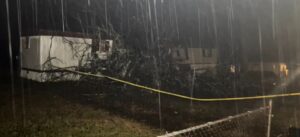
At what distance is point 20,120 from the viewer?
774 cm

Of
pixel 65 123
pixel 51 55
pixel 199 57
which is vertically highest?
pixel 51 55

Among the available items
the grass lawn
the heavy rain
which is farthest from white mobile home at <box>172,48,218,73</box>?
the grass lawn

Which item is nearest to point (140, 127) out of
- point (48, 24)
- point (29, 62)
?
point (29, 62)

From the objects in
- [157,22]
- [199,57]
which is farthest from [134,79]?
[199,57]

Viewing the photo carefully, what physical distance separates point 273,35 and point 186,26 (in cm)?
1541

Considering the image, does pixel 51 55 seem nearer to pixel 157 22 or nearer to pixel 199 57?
pixel 157 22

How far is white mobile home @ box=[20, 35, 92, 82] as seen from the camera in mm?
15000

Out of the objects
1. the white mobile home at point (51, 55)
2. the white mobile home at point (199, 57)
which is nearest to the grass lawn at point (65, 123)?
the white mobile home at point (51, 55)

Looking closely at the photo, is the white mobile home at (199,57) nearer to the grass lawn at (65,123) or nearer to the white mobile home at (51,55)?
the white mobile home at (51,55)

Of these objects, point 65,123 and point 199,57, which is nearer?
point 65,123

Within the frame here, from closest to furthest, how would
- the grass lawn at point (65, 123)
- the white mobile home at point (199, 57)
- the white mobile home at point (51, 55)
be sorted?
1. the grass lawn at point (65, 123)
2. the white mobile home at point (51, 55)
3. the white mobile home at point (199, 57)

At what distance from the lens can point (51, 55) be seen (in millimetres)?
15258

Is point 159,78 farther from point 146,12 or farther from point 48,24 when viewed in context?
point 48,24

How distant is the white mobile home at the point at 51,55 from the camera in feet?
A: 49.2
